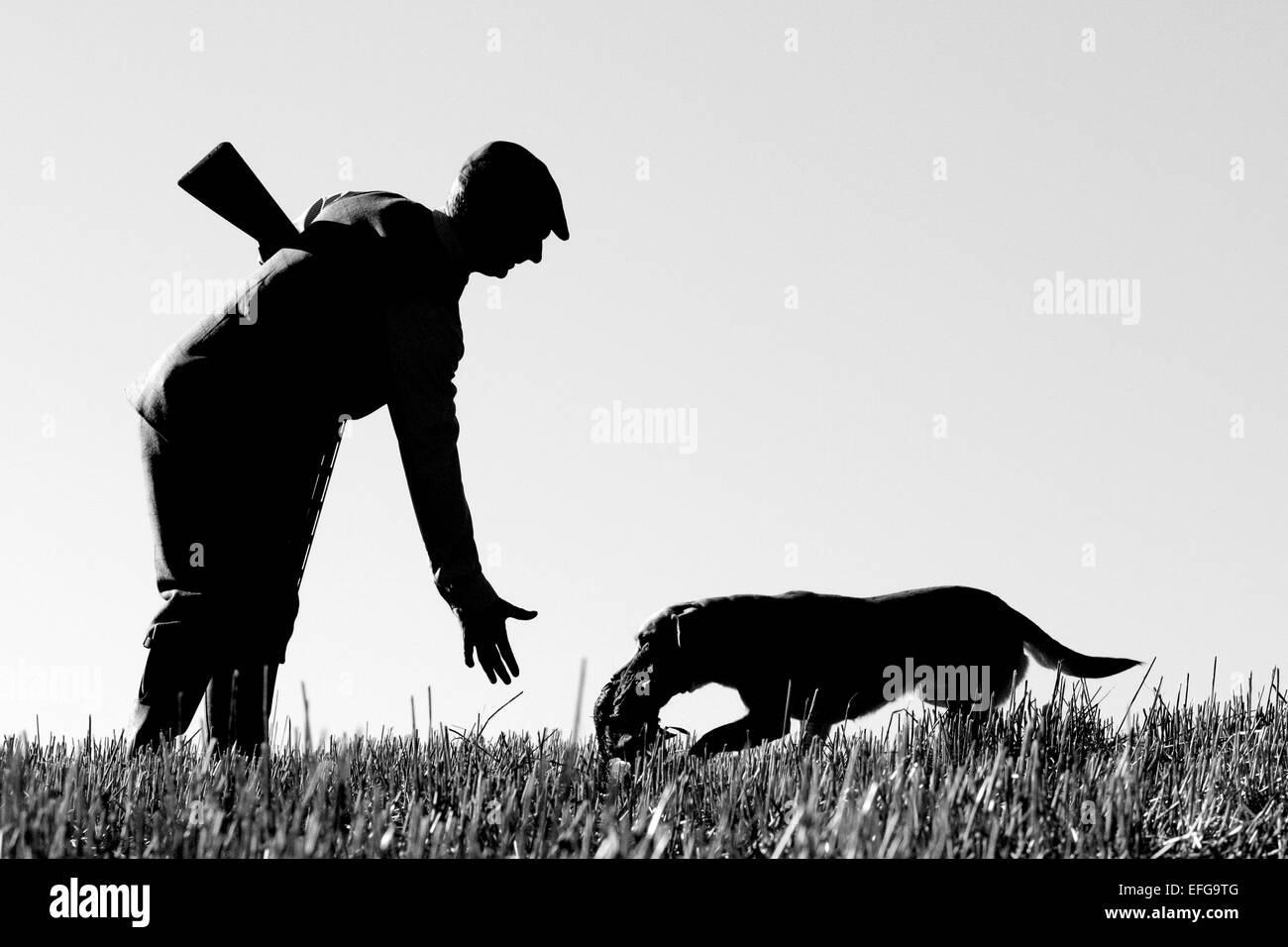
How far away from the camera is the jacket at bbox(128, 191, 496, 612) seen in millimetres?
4230

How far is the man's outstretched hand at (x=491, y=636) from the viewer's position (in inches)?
159

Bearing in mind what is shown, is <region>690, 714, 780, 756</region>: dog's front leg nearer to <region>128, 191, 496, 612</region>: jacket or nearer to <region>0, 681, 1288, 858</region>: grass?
<region>0, 681, 1288, 858</region>: grass

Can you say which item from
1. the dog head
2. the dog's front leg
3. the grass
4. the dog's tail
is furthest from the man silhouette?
the dog's tail

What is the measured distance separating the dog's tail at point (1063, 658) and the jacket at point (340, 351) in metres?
4.17

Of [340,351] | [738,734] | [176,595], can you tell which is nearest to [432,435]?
[340,351]

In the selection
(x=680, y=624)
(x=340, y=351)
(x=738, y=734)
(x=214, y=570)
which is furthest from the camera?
(x=680, y=624)

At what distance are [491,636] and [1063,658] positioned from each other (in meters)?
4.31

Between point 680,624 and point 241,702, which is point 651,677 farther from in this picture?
point 241,702

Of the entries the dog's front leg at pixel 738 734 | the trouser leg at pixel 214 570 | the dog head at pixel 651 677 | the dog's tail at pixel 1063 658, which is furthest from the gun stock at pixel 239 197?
the dog's tail at pixel 1063 658

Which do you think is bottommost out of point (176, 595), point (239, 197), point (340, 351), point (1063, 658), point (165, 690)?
point (1063, 658)

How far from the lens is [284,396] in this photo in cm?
441

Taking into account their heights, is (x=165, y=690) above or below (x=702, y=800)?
above

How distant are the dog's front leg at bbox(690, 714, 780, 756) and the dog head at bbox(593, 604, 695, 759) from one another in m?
0.26

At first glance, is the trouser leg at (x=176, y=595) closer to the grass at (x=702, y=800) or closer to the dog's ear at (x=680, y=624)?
the grass at (x=702, y=800)
